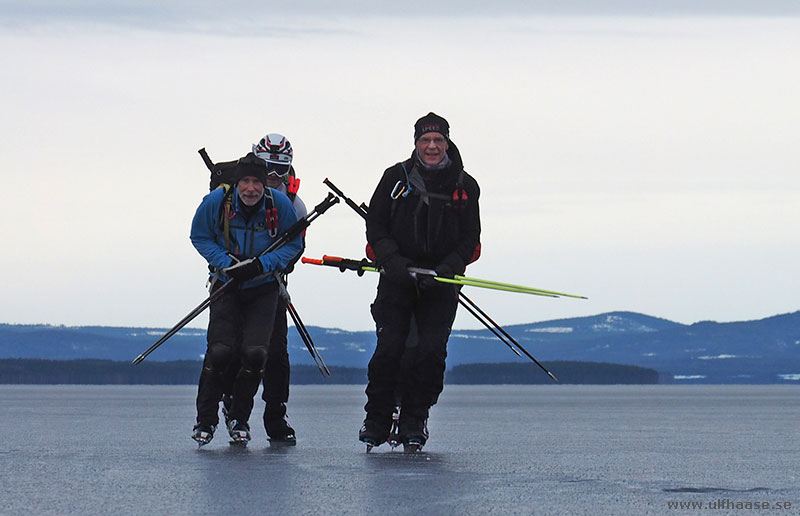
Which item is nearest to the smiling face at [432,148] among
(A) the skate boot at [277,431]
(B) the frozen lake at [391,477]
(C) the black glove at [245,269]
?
(C) the black glove at [245,269]

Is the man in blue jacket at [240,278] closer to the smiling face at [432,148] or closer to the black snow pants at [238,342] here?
the black snow pants at [238,342]

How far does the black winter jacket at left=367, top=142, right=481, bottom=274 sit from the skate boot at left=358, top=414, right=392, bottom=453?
1173 millimetres

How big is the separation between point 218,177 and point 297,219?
73 cm

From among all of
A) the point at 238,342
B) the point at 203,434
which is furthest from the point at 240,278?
the point at 203,434

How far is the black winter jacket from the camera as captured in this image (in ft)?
33.7

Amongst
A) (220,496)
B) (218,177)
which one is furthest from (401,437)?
(220,496)

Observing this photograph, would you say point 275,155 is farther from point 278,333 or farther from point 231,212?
point 278,333

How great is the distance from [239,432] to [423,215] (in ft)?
7.51

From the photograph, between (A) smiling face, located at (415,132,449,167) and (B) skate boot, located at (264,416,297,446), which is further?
(B) skate boot, located at (264,416,297,446)

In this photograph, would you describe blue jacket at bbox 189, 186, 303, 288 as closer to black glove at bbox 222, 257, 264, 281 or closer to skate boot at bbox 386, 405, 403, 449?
black glove at bbox 222, 257, 264, 281

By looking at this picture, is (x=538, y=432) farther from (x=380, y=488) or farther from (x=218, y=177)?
(x=380, y=488)

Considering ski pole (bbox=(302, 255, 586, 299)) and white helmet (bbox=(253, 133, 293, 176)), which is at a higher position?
white helmet (bbox=(253, 133, 293, 176))

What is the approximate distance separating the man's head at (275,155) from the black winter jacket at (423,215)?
4.28ft

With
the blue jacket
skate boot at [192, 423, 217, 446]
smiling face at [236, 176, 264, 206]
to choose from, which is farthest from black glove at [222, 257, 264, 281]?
skate boot at [192, 423, 217, 446]
